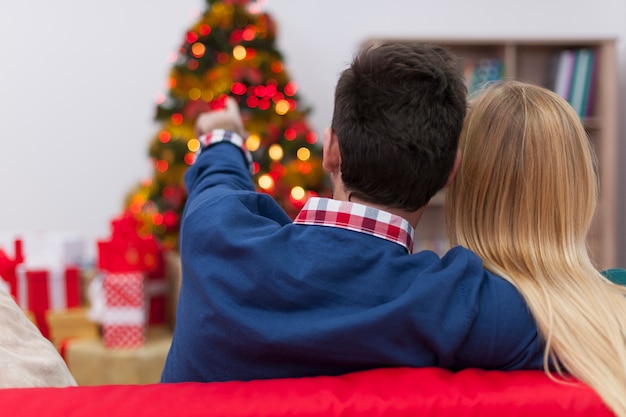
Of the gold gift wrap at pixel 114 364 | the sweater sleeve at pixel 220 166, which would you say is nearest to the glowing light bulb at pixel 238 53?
the gold gift wrap at pixel 114 364

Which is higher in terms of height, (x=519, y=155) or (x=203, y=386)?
(x=519, y=155)

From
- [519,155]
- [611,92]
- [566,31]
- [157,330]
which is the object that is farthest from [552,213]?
[566,31]

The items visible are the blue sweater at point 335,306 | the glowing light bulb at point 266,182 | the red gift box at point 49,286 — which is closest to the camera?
the blue sweater at point 335,306

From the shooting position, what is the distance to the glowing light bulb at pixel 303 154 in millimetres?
3178

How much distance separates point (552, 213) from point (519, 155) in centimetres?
9

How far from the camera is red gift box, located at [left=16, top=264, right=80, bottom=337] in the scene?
2.88m

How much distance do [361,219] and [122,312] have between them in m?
2.02

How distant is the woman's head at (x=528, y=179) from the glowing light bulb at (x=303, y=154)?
7.08 feet

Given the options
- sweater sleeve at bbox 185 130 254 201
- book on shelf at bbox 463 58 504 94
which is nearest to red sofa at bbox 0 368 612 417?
sweater sleeve at bbox 185 130 254 201

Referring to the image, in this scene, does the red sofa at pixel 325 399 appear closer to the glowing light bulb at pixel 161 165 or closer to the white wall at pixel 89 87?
the glowing light bulb at pixel 161 165

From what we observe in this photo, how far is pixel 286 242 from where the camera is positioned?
3.01 ft

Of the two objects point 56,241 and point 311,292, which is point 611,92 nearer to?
point 56,241

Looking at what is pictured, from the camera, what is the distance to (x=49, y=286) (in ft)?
9.54

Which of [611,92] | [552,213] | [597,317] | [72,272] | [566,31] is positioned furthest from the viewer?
[566,31]
